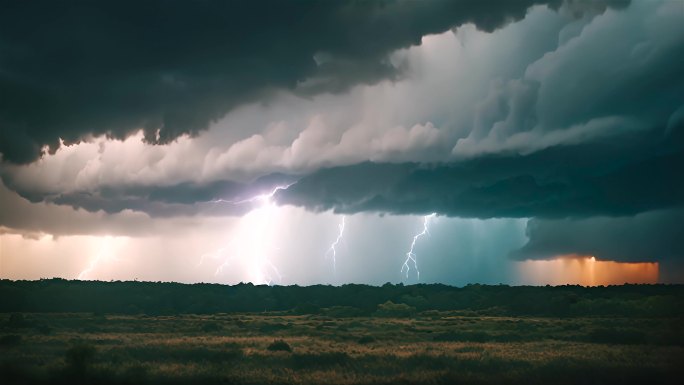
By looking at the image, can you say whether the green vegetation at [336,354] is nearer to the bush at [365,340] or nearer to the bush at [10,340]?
the bush at [10,340]

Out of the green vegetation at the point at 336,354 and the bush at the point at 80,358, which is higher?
the bush at the point at 80,358

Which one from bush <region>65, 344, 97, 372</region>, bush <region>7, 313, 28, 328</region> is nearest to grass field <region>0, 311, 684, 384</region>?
bush <region>65, 344, 97, 372</region>

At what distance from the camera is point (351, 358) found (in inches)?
2080

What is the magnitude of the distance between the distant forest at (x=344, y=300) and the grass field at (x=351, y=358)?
2422 inches

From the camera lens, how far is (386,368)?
1892 inches

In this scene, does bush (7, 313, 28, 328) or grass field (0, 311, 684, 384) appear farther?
bush (7, 313, 28, 328)

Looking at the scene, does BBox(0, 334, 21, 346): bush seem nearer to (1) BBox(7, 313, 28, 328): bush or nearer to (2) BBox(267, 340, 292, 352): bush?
(1) BBox(7, 313, 28, 328): bush

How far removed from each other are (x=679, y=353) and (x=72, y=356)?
5034 cm

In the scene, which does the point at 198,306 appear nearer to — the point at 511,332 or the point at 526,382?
the point at 511,332

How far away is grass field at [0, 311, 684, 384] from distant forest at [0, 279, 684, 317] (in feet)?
202

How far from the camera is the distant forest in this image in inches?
5551

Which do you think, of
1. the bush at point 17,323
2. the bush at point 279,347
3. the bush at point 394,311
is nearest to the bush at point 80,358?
the bush at point 279,347

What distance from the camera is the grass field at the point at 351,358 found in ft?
143

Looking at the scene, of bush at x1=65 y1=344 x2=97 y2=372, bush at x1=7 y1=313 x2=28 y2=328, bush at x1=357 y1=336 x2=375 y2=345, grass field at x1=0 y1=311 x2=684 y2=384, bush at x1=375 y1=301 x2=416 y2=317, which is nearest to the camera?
grass field at x1=0 y1=311 x2=684 y2=384
